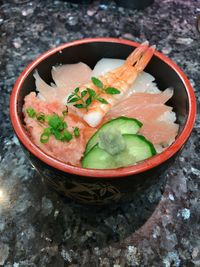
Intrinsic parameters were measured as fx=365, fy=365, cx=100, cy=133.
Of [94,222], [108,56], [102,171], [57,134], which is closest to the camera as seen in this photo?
[102,171]

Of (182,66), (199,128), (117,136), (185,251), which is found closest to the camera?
(117,136)

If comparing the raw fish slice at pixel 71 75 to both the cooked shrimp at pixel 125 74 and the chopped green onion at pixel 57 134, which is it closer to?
the cooked shrimp at pixel 125 74

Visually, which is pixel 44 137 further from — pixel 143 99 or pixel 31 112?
pixel 143 99

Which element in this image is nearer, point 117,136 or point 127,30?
point 117,136

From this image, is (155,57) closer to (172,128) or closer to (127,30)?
(172,128)

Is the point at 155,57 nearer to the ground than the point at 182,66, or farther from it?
farther from it

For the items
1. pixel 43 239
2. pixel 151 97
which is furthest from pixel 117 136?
pixel 43 239

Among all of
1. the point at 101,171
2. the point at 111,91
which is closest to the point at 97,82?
the point at 111,91

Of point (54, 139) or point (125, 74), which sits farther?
point (125, 74)
